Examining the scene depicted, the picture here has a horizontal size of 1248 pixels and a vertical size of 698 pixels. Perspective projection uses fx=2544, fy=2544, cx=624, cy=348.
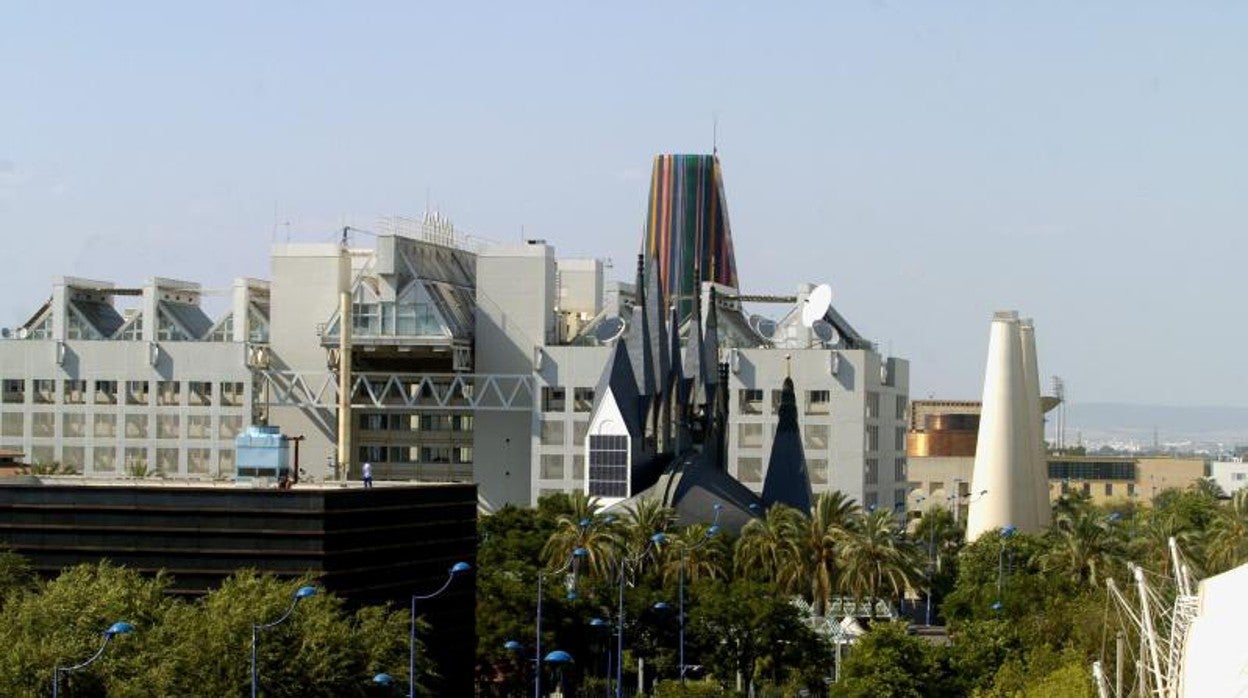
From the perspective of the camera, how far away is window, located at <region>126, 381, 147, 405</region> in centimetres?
18038

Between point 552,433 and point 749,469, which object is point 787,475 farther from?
point 552,433

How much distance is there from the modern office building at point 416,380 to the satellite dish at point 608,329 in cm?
16

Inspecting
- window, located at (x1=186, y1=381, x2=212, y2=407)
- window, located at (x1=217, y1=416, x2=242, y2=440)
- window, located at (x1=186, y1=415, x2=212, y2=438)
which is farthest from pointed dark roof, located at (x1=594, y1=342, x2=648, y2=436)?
window, located at (x1=186, y1=381, x2=212, y2=407)

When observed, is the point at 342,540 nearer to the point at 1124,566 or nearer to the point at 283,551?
the point at 283,551

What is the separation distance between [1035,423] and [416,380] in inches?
2063

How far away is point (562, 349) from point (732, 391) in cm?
1212

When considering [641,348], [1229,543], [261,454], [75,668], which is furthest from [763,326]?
[75,668]

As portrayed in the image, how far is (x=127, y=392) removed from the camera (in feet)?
592

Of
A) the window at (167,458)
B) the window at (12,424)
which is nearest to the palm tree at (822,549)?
the window at (167,458)

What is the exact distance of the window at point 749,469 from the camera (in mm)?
174750

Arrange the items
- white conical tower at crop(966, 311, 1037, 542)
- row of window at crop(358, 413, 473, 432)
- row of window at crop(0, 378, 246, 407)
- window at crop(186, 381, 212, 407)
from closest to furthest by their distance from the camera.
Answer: white conical tower at crop(966, 311, 1037, 542) < row of window at crop(0, 378, 246, 407) < window at crop(186, 381, 212, 407) < row of window at crop(358, 413, 473, 432)

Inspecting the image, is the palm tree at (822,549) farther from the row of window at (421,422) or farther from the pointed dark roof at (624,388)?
the row of window at (421,422)

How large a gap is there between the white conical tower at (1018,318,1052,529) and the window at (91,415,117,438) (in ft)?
225

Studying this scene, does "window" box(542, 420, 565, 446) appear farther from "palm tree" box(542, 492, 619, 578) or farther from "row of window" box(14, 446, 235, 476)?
"palm tree" box(542, 492, 619, 578)
